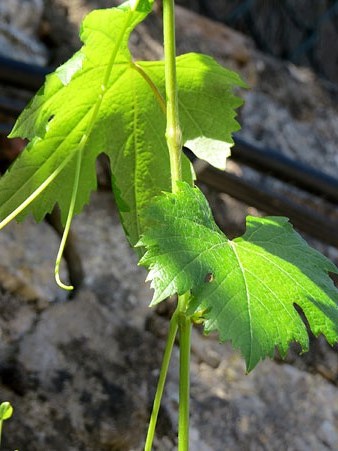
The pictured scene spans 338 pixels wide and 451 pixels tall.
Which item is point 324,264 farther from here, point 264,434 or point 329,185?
point 329,185

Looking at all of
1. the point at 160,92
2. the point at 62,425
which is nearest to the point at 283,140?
the point at 62,425

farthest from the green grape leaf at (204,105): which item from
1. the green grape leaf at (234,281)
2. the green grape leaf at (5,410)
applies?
the green grape leaf at (5,410)

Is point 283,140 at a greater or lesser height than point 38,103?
lesser

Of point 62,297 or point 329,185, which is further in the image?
point 329,185

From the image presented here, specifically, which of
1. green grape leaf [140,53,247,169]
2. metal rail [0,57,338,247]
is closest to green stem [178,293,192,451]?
green grape leaf [140,53,247,169]

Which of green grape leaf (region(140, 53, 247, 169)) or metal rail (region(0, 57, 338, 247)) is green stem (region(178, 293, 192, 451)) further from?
metal rail (region(0, 57, 338, 247))

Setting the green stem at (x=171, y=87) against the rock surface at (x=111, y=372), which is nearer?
the green stem at (x=171, y=87)

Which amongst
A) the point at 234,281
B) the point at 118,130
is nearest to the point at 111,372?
the point at 118,130

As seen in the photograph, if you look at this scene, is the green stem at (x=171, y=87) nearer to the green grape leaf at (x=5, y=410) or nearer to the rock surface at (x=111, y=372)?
the green grape leaf at (x=5, y=410)
